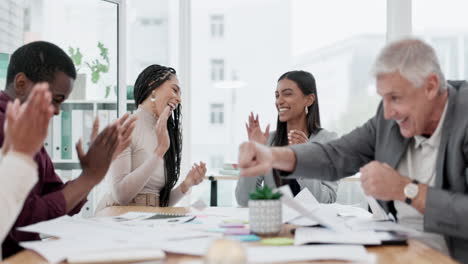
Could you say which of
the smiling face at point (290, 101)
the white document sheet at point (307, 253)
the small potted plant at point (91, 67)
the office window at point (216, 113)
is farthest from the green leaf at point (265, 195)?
the office window at point (216, 113)

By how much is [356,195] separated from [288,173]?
9.25 ft

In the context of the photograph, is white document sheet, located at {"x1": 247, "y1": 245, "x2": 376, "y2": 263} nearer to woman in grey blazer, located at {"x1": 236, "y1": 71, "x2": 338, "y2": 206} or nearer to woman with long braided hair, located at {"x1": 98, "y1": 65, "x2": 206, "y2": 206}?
woman with long braided hair, located at {"x1": 98, "y1": 65, "x2": 206, "y2": 206}

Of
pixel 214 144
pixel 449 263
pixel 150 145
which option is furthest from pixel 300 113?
pixel 214 144

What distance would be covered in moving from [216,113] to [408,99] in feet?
14.9

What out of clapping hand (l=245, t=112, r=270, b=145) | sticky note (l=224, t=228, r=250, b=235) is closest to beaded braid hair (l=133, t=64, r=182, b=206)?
clapping hand (l=245, t=112, r=270, b=145)

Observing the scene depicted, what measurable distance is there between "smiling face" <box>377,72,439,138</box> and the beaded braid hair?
1.21 m

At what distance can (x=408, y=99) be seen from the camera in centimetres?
151

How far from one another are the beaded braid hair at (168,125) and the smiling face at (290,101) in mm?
573

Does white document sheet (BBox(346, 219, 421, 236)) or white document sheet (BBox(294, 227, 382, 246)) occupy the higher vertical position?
white document sheet (BBox(294, 227, 382, 246))

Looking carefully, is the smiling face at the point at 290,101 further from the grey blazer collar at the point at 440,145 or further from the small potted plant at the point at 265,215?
the small potted plant at the point at 265,215

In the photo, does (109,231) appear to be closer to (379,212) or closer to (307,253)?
(307,253)

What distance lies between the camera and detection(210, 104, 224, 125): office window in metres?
5.95

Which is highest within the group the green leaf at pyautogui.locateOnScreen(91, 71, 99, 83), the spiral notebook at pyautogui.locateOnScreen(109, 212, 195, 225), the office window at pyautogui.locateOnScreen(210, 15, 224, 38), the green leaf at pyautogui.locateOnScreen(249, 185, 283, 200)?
the office window at pyautogui.locateOnScreen(210, 15, 224, 38)

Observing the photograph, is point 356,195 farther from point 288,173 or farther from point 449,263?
point 449,263
